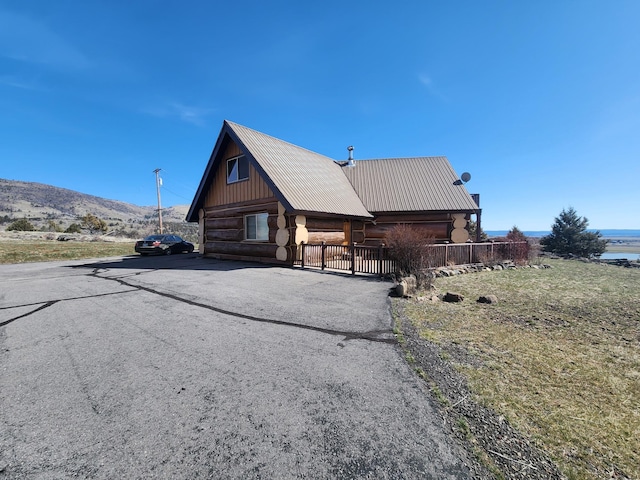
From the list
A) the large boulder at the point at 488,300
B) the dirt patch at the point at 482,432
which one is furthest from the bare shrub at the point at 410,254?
the dirt patch at the point at 482,432

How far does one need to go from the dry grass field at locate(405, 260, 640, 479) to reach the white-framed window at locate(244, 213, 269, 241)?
935 cm

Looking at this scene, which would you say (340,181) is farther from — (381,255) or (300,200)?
(381,255)

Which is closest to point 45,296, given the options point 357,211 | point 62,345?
point 62,345

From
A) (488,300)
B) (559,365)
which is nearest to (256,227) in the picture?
(488,300)

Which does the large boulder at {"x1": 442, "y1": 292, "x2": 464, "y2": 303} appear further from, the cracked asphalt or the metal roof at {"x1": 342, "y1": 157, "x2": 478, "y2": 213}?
the metal roof at {"x1": 342, "y1": 157, "x2": 478, "y2": 213}

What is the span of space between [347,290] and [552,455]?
5.90 metres

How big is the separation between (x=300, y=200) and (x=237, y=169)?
5.34 meters

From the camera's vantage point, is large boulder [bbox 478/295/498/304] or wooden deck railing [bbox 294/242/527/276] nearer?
large boulder [bbox 478/295/498/304]

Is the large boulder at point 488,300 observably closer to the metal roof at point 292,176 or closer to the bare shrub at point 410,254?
the bare shrub at point 410,254

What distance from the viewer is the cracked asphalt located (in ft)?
6.90

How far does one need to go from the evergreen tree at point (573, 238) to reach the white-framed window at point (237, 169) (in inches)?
1096

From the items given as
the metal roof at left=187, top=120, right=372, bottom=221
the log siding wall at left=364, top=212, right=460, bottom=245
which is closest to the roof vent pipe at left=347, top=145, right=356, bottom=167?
the metal roof at left=187, top=120, right=372, bottom=221

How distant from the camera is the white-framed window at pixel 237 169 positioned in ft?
49.9

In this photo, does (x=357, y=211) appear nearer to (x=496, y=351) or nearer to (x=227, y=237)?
→ (x=227, y=237)
